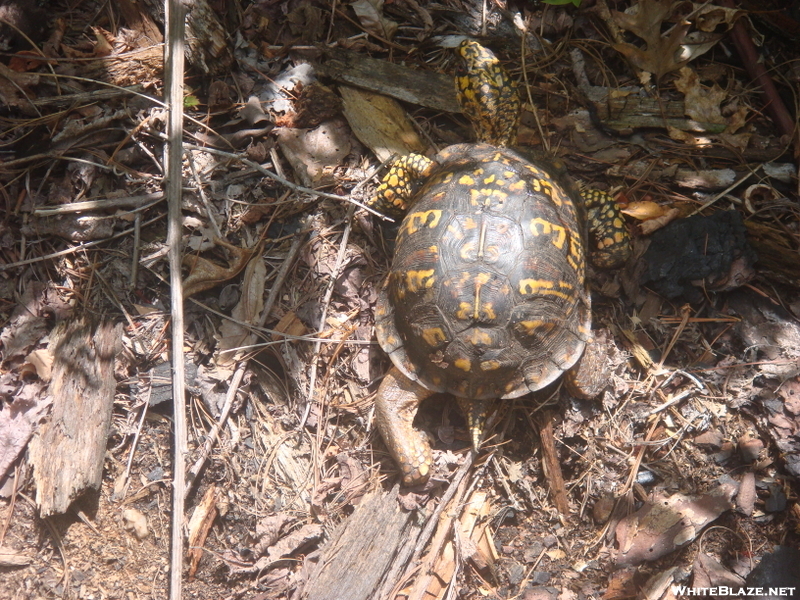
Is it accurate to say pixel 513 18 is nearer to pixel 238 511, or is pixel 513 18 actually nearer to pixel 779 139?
pixel 779 139

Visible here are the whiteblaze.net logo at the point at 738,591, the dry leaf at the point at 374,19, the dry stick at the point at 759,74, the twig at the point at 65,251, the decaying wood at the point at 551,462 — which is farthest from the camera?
the dry leaf at the point at 374,19

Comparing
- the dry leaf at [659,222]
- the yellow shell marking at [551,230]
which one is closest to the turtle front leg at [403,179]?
the yellow shell marking at [551,230]

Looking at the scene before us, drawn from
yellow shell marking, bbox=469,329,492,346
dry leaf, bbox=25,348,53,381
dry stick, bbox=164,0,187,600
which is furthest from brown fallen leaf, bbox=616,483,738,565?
dry leaf, bbox=25,348,53,381

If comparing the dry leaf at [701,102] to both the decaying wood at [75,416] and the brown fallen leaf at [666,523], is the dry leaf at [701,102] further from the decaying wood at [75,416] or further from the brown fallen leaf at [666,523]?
the decaying wood at [75,416]

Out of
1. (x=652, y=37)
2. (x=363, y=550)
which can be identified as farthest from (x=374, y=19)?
(x=363, y=550)

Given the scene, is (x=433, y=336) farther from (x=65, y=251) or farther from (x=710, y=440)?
(x=65, y=251)

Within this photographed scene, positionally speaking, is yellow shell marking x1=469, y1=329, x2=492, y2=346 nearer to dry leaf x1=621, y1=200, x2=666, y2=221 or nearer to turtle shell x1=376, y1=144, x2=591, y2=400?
turtle shell x1=376, y1=144, x2=591, y2=400

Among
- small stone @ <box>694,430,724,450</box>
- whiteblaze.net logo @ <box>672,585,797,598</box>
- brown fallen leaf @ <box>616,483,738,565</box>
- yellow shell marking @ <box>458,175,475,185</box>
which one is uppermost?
yellow shell marking @ <box>458,175,475,185</box>
